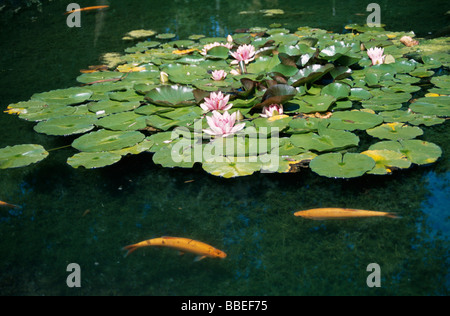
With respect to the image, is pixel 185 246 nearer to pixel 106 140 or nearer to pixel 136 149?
pixel 136 149

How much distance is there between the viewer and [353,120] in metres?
2.54

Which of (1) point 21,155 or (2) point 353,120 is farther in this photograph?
(2) point 353,120

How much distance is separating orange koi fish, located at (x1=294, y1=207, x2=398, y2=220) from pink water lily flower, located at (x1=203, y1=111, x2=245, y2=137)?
28.0 inches

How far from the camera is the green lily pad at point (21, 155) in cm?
231

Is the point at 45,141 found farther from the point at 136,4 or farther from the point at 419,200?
the point at 136,4

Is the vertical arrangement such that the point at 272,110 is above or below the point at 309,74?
below

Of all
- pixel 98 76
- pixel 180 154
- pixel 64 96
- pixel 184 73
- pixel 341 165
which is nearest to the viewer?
pixel 341 165

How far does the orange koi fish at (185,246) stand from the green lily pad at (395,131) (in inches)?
47.7

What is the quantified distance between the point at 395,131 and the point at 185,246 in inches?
54.8

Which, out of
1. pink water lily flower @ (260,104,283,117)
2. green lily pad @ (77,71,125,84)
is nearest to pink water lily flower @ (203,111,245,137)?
pink water lily flower @ (260,104,283,117)

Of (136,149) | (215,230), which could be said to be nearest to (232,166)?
(215,230)

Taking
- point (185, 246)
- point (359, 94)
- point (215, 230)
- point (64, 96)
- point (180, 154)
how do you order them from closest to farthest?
point (185, 246), point (215, 230), point (180, 154), point (359, 94), point (64, 96)

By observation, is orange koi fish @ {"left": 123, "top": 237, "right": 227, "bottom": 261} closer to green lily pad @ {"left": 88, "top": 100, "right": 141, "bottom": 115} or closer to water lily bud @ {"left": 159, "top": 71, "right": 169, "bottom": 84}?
green lily pad @ {"left": 88, "top": 100, "right": 141, "bottom": 115}
